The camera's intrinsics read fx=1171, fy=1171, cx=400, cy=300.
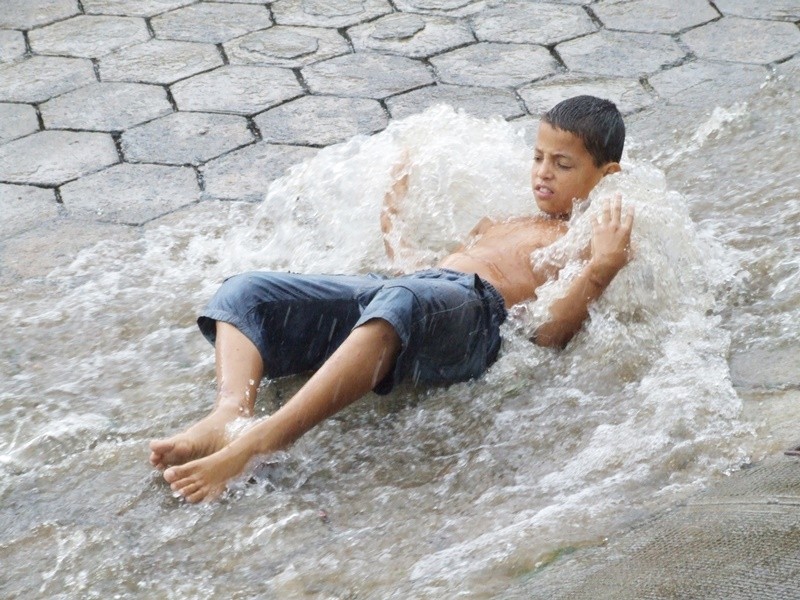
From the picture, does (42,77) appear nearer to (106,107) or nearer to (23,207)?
(106,107)

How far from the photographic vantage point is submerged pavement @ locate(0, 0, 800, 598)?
4.62m

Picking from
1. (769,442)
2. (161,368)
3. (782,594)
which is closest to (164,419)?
(161,368)

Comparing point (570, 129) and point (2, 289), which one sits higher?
point (570, 129)

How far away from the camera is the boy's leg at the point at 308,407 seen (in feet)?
9.24

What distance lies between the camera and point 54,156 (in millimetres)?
4828

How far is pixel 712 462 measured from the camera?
271 centimetres

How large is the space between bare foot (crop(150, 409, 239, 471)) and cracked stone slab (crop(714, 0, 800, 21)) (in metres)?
3.93

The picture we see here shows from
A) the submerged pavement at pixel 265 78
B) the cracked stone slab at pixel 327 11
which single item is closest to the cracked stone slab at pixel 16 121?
the submerged pavement at pixel 265 78

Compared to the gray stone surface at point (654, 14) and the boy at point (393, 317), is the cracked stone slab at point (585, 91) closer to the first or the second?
the gray stone surface at point (654, 14)

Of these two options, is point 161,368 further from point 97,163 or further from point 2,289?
point 97,163

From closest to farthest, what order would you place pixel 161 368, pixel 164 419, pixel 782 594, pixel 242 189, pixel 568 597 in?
pixel 782 594 < pixel 568 597 < pixel 164 419 < pixel 161 368 < pixel 242 189

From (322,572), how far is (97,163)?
2728mm

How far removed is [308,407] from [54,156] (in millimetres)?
2405

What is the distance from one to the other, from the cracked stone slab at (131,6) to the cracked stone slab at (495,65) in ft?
5.09
